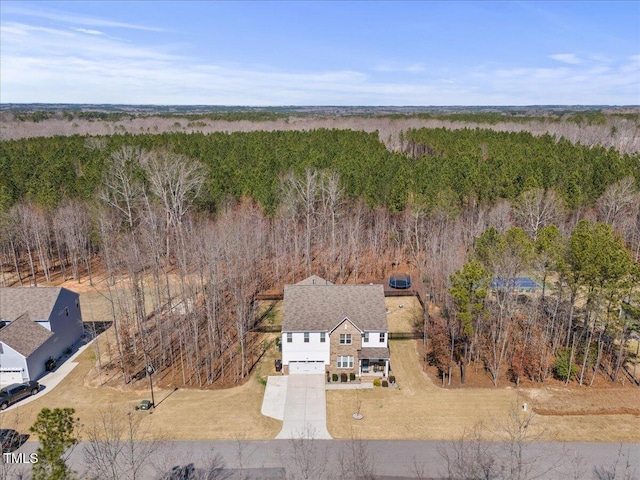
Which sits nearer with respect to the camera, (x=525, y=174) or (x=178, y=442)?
(x=178, y=442)

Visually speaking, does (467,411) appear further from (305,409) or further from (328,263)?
(328,263)

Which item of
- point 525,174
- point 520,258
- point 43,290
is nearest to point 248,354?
point 43,290

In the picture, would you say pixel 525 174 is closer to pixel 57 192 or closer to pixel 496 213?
pixel 496 213

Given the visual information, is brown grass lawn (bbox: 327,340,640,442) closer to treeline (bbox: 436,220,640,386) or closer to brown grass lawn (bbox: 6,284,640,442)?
brown grass lawn (bbox: 6,284,640,442)

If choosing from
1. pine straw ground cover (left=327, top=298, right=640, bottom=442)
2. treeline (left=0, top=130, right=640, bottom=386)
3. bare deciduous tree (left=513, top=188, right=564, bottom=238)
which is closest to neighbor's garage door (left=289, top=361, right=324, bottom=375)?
pine straw ground cover (left=327, top=298, right=640, bottom=442)

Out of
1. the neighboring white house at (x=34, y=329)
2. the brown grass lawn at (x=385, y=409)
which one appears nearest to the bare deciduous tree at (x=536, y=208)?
the brown grass lawn at (x=385, y=409)

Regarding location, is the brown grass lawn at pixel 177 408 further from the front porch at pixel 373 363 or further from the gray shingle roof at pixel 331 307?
the front porch at pixel 373 363
